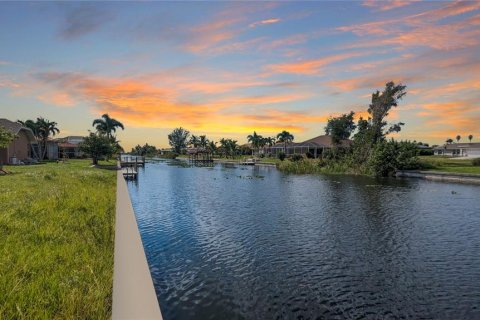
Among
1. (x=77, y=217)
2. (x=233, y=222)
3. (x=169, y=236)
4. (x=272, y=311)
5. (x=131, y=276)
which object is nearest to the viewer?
(x=131, y=276)

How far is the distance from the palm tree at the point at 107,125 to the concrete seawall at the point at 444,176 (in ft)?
248

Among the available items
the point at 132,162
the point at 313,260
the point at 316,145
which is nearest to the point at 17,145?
the point at 132,162

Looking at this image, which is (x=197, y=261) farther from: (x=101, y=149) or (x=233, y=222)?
(x=101, y=149)

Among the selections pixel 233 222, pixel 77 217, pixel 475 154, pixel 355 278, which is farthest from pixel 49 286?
pixel 475 154

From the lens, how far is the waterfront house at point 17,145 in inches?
1902

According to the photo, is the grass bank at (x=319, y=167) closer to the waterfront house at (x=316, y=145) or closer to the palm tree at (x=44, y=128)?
the waterfront house at (x=316, y=145)

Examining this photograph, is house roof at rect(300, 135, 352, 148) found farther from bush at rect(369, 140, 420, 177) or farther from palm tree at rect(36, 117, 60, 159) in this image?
palm tree at rect(36, 117, 60, 159)

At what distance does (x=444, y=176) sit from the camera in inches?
1834

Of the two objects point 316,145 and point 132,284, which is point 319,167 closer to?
point 316,145

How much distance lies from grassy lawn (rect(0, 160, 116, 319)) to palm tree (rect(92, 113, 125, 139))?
81.5 metres

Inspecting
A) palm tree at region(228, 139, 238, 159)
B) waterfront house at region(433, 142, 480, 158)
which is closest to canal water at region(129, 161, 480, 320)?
waterfront house at region(433, 142, 480, 158)

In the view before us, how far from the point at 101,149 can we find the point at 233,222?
4526cm

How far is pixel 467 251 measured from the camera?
46.8 ft

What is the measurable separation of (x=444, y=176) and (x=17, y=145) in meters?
67.3
